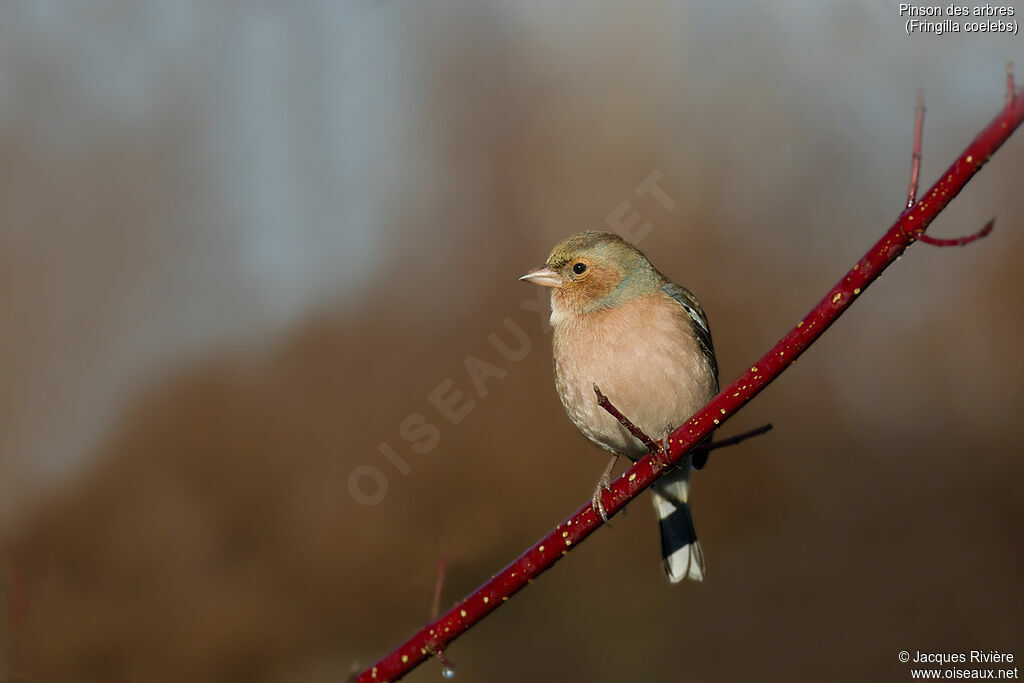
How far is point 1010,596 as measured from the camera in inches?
296

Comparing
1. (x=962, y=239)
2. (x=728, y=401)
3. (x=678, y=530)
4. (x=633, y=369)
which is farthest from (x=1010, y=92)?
(x=678, y=530)

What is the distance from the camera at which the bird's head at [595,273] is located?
4.29 meters

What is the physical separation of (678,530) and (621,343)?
5.39 feet

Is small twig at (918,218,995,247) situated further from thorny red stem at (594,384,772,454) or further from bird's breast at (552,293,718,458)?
bird's breast at (552,293,718,458)

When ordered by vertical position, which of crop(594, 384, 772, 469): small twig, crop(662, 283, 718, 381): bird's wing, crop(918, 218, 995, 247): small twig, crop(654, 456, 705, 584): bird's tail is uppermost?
crop(918, 218, 995, 247): small twig

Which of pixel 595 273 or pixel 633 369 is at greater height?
pixel 595 273

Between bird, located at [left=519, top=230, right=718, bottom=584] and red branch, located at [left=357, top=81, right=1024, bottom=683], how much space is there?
28.1 inches

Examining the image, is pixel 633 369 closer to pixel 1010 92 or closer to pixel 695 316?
pixel 695 316

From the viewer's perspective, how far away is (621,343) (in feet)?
13.1

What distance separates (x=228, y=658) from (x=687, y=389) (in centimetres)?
508

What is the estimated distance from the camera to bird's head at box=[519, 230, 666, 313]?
14.1 feet

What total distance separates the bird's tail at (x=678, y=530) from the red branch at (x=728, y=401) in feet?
7.17

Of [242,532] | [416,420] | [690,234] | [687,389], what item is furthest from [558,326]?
[690,234]

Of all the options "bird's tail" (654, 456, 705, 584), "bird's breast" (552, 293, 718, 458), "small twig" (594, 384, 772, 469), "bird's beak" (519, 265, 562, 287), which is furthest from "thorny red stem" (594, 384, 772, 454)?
"bird's tail" (654, 456, 705, 584)
